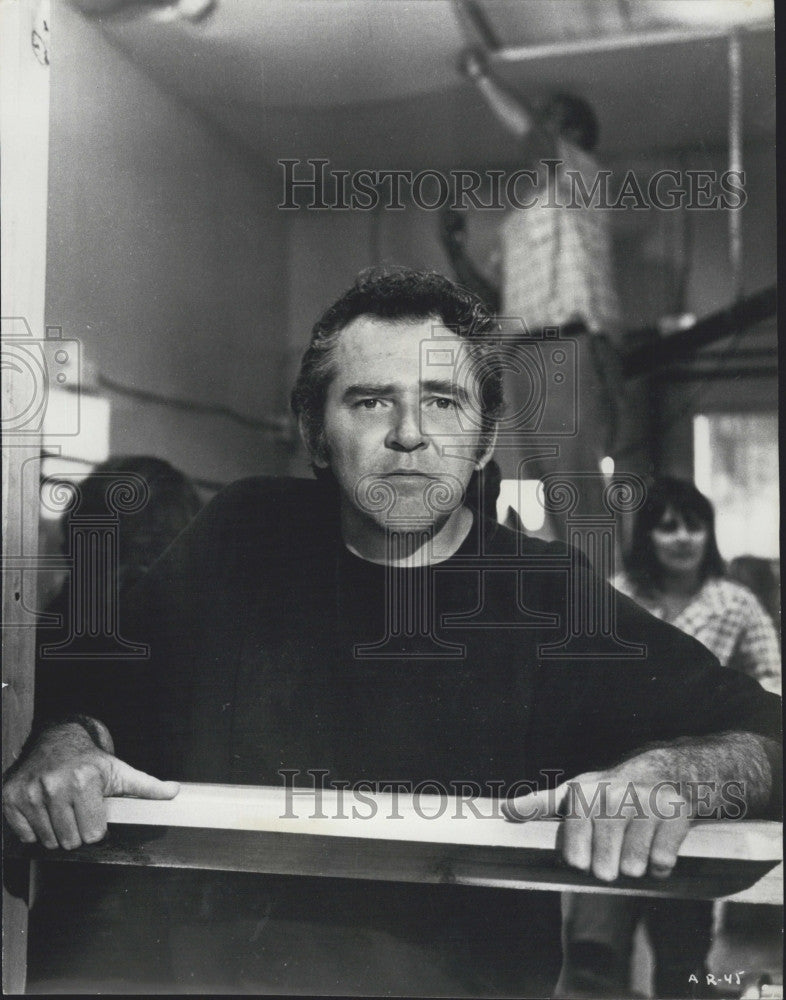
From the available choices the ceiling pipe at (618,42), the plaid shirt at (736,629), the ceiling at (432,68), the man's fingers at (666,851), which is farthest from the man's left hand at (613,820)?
the ceiling pipe at (618,42)

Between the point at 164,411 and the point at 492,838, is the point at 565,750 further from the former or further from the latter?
the point at 164,411

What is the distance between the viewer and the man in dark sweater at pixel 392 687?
6.48 ft

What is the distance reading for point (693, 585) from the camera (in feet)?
6.49

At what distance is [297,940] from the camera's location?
6.66 ft

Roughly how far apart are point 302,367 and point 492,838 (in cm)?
112

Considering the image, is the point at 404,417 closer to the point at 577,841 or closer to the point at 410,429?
Result: the point at 410,429

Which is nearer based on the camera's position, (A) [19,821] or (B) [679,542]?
(B) [679,542]

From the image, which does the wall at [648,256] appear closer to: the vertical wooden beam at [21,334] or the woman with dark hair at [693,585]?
the woman with dark hair at [693,585]

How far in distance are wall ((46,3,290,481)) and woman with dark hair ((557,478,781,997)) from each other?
84 centimetres

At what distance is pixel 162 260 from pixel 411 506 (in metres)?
0.80

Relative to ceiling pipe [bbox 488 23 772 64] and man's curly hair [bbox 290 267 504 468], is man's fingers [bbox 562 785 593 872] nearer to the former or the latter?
man's curly hair [bbox 290 267 504 468]

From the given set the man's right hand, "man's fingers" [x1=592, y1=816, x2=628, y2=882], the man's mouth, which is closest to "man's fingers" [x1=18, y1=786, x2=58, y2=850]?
the man's right hand

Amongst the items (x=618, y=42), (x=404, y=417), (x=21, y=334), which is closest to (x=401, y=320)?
(x=404, y=417)

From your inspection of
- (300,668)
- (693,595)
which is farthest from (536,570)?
(300,668)
